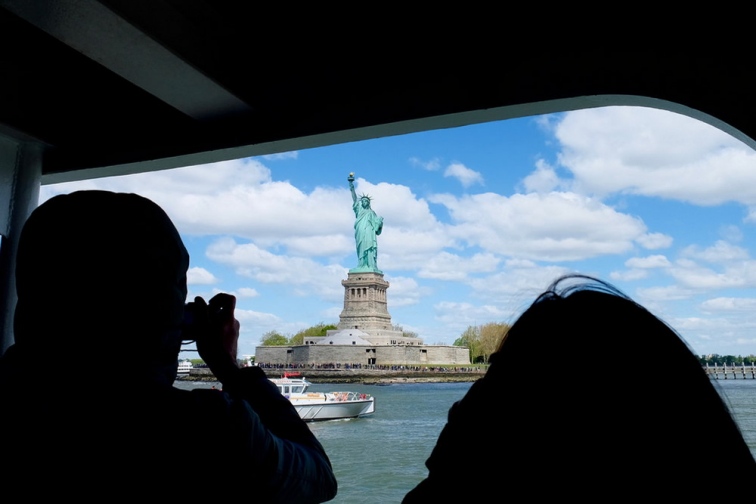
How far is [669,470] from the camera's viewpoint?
376 millimetres

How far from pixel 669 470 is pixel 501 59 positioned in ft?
4.04

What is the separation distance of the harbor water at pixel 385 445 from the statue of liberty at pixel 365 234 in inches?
364

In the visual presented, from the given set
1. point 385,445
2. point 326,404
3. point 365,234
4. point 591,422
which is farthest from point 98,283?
point 365,234

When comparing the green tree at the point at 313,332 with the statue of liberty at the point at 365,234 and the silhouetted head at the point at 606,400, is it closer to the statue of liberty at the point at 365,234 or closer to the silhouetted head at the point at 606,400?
the statue of liberty at the point at 365,234

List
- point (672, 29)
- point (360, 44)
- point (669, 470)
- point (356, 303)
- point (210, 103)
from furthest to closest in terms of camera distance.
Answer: point (356, 303)
point (210, 103)
point (360, 44)
point (672, 29)
point (669, 470)

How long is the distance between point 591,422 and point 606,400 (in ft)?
0.06

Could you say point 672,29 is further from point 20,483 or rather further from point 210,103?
point 20,483

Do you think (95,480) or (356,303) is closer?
(95,480)

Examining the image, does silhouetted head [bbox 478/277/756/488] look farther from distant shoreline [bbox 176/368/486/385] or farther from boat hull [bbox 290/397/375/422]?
distant shoreline [bbox 176/368/486/385]

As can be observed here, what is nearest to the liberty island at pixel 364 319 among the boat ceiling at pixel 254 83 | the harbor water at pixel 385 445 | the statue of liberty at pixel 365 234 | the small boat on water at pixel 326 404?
the statue of liberty at pixel 365 234

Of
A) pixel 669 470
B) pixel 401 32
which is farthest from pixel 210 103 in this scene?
pixel 669 470

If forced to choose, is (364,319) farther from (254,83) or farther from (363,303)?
(254,83)

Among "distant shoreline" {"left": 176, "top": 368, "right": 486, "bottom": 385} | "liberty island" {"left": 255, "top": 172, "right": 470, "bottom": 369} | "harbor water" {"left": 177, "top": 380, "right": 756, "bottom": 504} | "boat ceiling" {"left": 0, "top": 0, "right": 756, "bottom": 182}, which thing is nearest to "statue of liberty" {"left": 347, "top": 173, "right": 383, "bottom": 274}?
"liberty island" {"left": 255, "top": 172, "right": 470, "bottom": 369}

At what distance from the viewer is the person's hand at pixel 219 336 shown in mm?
716
